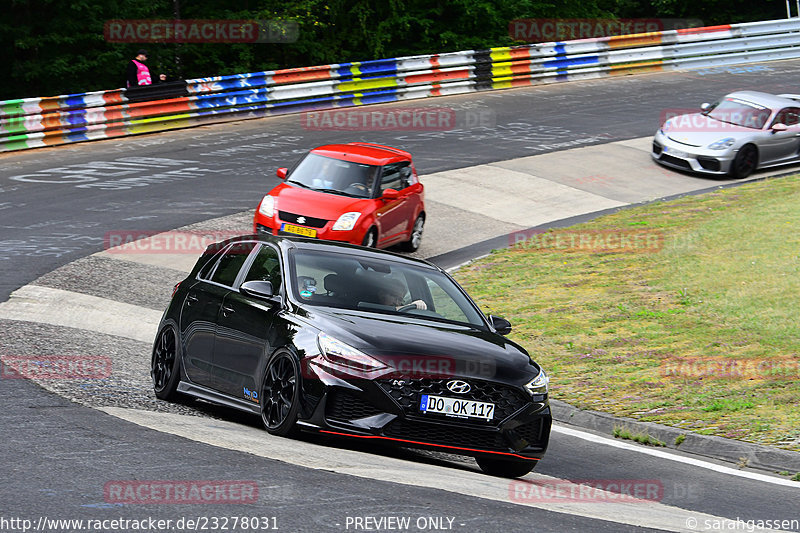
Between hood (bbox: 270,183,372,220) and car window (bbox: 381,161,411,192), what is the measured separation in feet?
2.35

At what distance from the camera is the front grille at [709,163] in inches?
959

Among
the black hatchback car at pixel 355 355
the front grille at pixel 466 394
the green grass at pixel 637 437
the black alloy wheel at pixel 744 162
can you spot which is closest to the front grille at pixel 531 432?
the black hatchback car at pixel 355 355

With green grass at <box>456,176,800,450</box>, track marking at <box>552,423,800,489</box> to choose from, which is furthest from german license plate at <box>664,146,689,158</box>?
track marking at <box>552,423,800,489</box>

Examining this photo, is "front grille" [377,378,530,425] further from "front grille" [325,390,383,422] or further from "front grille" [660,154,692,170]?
"front grille" [660,154,692,170]

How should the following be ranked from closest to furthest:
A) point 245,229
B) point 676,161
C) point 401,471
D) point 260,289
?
point 401,471
point 260,289
point 245,229
point 676,161

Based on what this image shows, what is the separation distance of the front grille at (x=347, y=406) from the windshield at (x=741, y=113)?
19.6 metres

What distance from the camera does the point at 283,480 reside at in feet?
21.0

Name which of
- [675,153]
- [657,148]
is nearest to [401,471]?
[675,153]

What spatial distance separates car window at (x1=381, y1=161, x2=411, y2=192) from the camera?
17672mm

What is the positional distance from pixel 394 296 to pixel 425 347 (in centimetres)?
105

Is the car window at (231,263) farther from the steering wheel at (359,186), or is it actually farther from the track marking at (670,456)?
the steering wheel at (359,186)

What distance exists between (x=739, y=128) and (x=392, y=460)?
19357mm

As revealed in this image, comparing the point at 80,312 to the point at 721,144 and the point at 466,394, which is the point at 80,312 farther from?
the point at 721,144

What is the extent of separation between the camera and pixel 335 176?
57.5 feet
